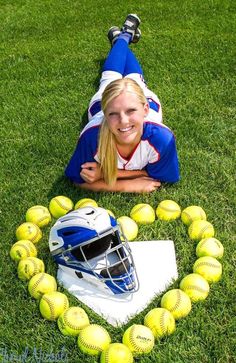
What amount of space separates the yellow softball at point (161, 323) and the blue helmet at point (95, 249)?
1.40 feet

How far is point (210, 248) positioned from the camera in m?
4.40

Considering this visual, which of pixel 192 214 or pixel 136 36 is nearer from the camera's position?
pixel 192 214

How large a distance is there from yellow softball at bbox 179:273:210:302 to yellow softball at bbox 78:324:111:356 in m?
0.77

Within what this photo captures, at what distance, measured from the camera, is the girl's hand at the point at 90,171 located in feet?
16.5

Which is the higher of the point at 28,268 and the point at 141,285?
the point at 28,268

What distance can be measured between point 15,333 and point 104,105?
212 cm

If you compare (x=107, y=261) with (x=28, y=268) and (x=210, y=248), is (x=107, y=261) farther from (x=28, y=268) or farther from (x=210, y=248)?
(x=210, y=248)

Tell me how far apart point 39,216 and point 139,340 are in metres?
1.73

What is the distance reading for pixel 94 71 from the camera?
24.0 ft

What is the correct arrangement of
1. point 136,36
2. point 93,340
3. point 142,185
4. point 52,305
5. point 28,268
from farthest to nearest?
1. point 136,36
2. point 142,185
3. point 28,268
4. point 52,305
5. point 93,340

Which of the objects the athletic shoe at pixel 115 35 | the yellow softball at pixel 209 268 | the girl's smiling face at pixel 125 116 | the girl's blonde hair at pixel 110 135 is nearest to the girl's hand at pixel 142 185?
the girl's blonde hair at pixel 110 135

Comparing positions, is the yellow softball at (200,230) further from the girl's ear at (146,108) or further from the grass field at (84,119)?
the girl's ear at (146,108)

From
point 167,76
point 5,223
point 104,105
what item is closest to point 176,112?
point 167,76

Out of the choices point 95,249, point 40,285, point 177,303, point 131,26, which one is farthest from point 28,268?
point 131,26
